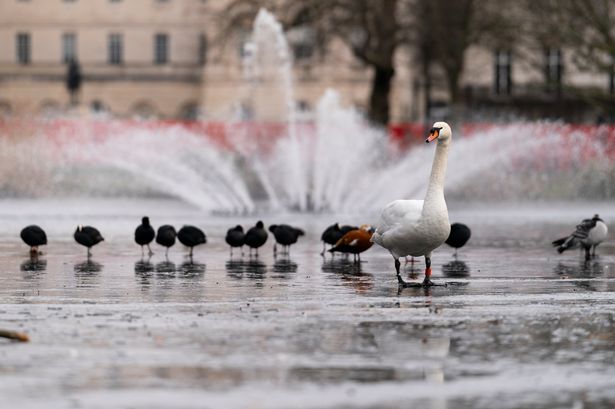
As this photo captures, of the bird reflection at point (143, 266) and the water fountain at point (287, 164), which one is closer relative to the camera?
the bird reflection at point (143, 266)

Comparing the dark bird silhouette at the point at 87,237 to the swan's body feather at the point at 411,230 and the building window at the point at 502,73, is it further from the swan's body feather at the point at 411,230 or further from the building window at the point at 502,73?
the building window at the point at 502,73

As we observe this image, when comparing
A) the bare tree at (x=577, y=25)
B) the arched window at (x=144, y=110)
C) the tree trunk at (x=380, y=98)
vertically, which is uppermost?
the arched window at (x=144, y=110)

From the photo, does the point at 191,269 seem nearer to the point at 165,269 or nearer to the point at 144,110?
the point at 165,269

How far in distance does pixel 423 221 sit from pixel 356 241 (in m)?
3.81

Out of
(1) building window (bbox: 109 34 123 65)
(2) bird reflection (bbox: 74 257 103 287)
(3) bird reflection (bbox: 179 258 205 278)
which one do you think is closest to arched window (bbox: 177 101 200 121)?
(1) building window (bbox: 109 34 123 65)

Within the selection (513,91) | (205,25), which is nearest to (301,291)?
(513,91)

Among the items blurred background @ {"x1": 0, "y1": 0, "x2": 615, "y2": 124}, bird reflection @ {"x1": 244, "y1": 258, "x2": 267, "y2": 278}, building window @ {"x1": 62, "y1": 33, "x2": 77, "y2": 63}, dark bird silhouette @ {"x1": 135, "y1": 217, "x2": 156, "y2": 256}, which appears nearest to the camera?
bird reflection @ {"x1": 244, "y1": 258, "x2": 267, "y2": 278}

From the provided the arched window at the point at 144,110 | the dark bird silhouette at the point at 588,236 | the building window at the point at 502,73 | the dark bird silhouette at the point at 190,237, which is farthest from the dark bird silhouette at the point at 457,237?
the arched window at the point at 144,110

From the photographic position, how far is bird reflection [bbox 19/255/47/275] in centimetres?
2192

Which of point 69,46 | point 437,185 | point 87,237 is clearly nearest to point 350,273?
point 437,185

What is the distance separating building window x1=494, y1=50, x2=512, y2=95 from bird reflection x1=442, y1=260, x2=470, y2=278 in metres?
83.5

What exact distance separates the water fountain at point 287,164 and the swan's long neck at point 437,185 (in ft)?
60.0

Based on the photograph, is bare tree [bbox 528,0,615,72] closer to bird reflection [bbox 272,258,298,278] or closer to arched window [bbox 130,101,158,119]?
bird reflection [bbox 272,258,298,278]

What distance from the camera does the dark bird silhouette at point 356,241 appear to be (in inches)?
894
